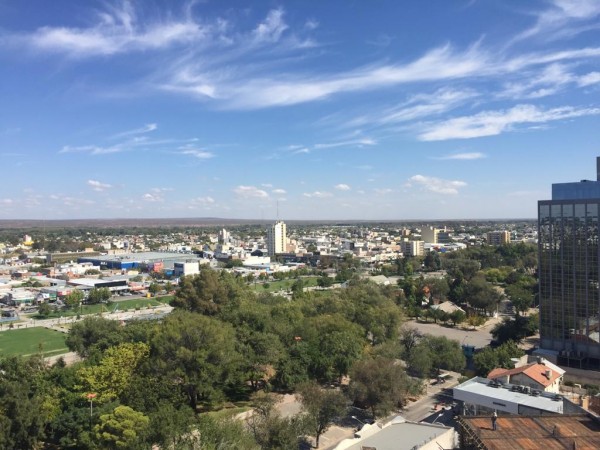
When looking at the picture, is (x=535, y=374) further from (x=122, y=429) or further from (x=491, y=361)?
(x=122, y=429)

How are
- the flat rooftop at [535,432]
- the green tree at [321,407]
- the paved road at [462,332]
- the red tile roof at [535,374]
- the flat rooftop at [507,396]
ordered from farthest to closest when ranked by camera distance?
the paved road at [462,332], the red tile roof at [535,374], the green tree at [321,407], the flat rooftop at [507,396], the flat rooftop at [535,432]

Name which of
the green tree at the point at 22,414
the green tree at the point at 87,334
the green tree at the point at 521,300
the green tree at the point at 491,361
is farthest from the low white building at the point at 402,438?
the green tree at the point at 521,300

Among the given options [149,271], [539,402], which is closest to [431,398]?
[539,402]

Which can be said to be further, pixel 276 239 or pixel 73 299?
pixel 276 239

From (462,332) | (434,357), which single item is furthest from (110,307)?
(434,357)

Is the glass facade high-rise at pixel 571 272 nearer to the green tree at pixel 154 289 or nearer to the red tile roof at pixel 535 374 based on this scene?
the red tile roof at pixel 535 374

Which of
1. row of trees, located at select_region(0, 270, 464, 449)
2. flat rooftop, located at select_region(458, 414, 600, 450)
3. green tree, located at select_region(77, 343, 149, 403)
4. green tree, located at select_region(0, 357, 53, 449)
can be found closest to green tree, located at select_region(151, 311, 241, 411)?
row of trees, located at select_region(0, 270, 464, 449)

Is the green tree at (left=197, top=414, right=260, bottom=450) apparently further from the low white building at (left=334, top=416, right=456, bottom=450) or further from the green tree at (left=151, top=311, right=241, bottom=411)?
the green tree at (left=151, top=311, right=241, bottom=411)
